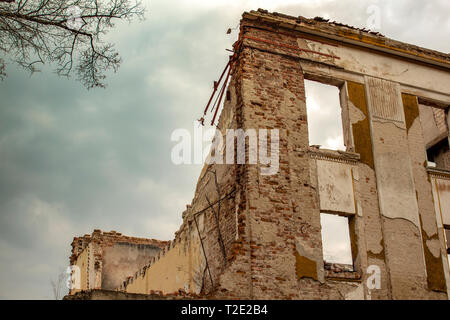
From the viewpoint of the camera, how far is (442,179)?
12.5m

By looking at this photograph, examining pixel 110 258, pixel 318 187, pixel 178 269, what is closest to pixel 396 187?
pixel 318 187

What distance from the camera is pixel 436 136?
1516cm

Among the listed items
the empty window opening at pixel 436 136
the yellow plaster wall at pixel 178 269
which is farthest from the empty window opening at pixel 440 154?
the yellow plaster wall at pixel 178 269

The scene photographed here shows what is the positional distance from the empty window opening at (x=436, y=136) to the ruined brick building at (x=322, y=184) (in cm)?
162

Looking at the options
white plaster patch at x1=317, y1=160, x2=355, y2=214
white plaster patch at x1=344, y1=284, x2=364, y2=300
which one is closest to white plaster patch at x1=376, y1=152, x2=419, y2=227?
white plaster patch at x1=317, y1=160, x2=355, y2=214

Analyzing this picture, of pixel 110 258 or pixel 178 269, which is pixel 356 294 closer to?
pixel 178 269

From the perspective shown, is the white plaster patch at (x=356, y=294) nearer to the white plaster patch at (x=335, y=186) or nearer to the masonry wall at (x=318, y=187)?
the masonry wall at (x=318, y=187)

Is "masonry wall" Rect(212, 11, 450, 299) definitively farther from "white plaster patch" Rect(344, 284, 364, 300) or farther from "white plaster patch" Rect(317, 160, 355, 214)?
"white plaster patch" Rect(317, 160, 355, 214)

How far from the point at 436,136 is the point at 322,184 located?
18.0 feet

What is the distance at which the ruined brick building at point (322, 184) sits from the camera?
10.3 meters

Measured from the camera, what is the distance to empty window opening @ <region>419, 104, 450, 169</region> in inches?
579
